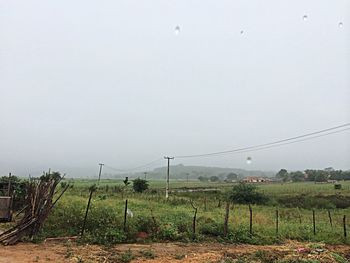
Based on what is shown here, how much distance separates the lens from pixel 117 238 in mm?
9633

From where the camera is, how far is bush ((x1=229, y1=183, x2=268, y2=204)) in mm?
30141

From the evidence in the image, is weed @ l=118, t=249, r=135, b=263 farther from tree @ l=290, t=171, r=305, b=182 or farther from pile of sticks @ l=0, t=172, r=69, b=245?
tree @ l=290, t=171, r=305, b=182

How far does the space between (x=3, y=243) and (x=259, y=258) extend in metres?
6.66

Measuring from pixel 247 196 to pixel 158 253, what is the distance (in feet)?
76.2

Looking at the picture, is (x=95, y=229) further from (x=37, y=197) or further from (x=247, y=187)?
(x=247, y=187)

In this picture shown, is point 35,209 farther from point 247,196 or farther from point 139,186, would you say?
point 139,186

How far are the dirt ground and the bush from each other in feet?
66.2

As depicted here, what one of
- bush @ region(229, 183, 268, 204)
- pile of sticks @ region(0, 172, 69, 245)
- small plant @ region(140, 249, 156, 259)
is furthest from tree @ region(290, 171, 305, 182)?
pile of sticks @ region(0, 172, 69, 245)

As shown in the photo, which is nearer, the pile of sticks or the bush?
the pile of sticks

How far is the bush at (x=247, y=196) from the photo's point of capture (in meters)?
30.1

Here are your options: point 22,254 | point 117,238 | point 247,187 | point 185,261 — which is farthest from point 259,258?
point 247,187

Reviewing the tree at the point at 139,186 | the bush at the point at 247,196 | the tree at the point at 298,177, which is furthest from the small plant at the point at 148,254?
the tree at the point at 298,177

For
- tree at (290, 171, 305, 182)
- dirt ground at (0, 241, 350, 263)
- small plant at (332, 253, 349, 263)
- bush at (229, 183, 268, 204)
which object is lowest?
small plant at (332, 253, 349, 263)

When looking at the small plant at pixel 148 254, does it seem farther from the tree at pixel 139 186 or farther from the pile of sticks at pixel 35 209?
the tree at pixel 139 186
